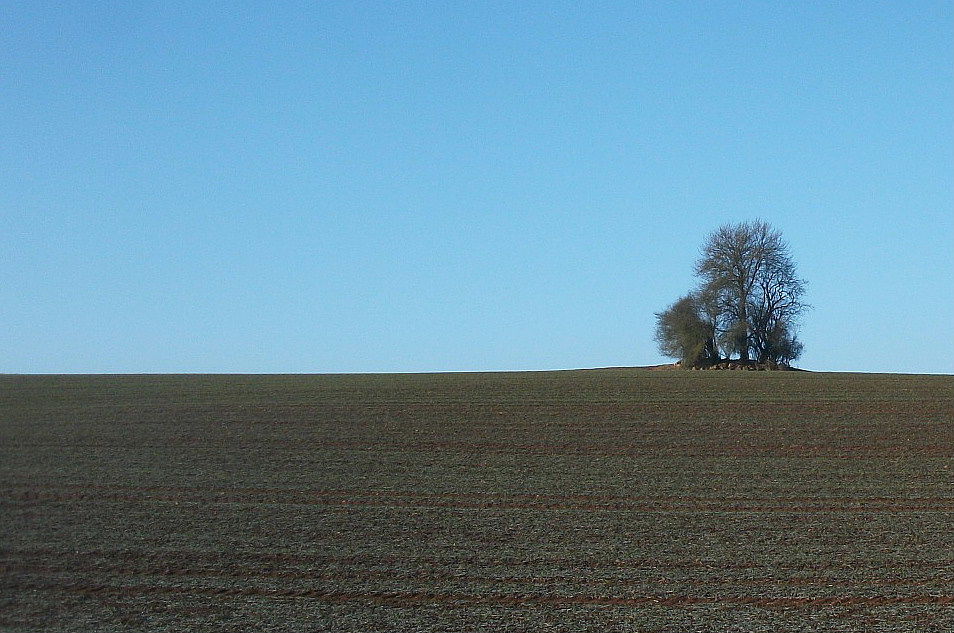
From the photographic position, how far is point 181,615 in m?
10.7

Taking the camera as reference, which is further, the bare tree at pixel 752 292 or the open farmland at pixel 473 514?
the bare tree at pixel 752 292

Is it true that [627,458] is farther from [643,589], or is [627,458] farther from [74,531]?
[74,531]

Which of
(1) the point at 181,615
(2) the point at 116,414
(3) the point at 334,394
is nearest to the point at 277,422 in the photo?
(2) the point at 116,414

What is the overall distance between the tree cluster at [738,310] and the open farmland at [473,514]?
23.9 m

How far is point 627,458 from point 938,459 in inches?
237

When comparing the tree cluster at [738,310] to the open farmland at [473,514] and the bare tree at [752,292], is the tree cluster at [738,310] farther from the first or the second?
the open farmland at [473,514]

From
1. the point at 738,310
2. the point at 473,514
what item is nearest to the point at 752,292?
the point at 738,310

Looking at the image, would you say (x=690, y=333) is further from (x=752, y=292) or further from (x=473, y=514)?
(x=473, y=514)

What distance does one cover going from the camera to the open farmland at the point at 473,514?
1105 centimetres

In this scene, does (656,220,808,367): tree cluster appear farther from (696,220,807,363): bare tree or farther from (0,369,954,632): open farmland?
(0,369,954,632): open farmland

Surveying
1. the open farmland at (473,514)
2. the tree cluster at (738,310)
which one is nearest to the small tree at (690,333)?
the tree cluster at (738,310)

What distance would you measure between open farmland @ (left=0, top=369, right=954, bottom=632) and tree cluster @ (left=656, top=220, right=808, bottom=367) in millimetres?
23911

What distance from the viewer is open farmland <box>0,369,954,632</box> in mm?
11047

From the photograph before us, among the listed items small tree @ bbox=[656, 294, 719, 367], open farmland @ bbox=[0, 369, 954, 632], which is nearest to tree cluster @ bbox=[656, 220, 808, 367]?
small tree @ bbox=[656, 294, 719, 367]
